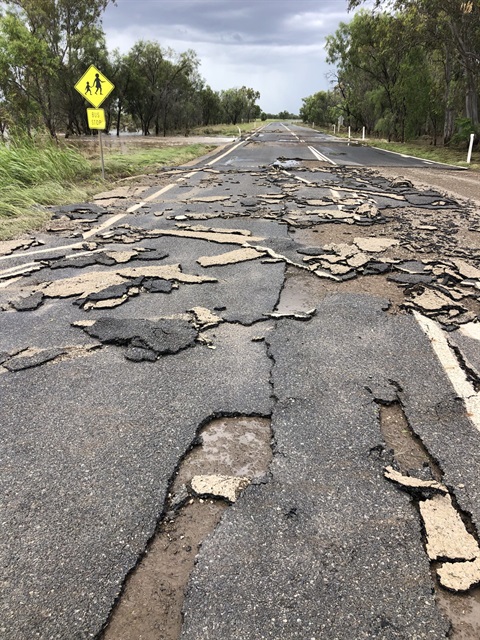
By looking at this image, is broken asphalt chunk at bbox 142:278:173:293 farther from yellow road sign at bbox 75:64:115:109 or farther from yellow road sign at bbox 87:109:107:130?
yellow road sign at bbox 75:64:115:109

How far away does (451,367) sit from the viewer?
3074 millimetres

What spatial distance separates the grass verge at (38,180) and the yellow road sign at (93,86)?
1.61 metres

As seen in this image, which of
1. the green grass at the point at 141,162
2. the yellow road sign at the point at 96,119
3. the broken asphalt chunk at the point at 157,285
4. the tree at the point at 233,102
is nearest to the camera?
the broken asphalt chunk at the point at 157,285

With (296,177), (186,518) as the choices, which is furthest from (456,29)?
(186,518)

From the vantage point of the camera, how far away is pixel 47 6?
1131 inches

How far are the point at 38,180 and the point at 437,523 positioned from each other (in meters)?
10.5

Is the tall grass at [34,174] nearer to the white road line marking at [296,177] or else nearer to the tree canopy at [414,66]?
the white road line marking at [296,177]

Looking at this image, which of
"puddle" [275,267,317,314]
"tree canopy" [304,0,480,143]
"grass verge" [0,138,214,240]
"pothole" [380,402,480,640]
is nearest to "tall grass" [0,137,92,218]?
"grass verge" [0,138,214,240]

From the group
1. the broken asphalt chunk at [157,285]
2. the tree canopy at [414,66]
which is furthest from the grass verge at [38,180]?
the tree canopy at [414,66]

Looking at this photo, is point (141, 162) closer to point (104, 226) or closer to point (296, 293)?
point (104, 226)

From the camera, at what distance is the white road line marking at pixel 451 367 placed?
2646 millimetres

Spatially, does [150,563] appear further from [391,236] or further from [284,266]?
[391,236]

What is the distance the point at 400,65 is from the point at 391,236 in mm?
29956

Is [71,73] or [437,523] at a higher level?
[71,73]
